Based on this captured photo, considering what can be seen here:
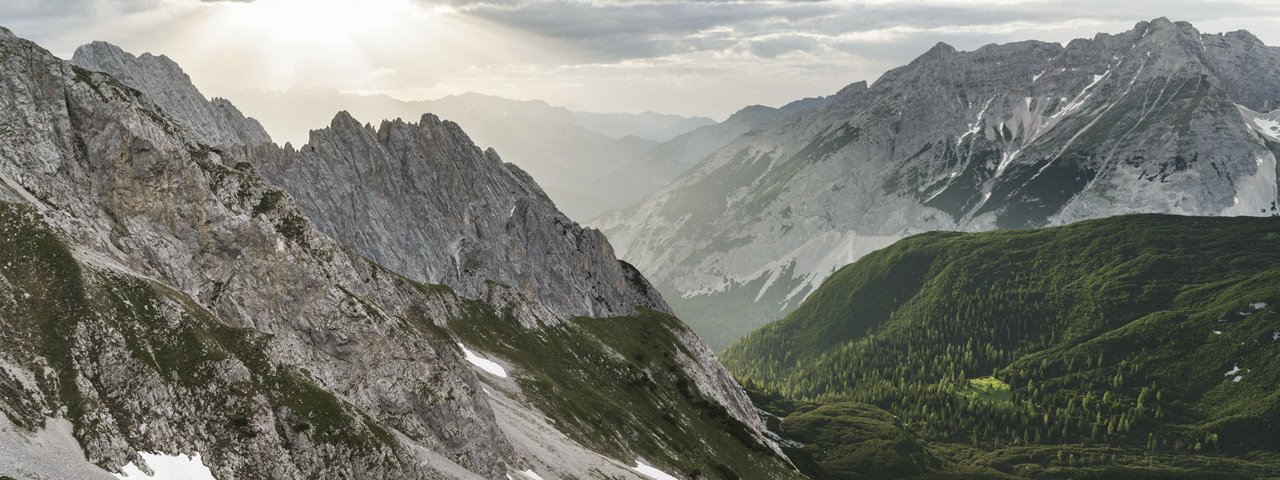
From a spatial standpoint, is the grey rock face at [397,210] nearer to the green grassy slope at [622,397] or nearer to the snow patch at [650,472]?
the green grassy slope at [622,397]

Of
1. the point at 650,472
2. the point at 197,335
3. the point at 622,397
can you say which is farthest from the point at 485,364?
the point at 197,335

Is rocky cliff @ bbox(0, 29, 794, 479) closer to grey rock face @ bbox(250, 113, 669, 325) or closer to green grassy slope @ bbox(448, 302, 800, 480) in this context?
green grassy slope @ bbox(448, 302, 800, 480)

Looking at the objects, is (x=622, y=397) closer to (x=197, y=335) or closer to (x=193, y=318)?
(x=193, y=318)

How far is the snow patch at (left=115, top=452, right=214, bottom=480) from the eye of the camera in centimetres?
6034

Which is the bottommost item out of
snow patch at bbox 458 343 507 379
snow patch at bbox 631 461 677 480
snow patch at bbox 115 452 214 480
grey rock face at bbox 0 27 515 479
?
snow patch at bbox 631 461 677 480

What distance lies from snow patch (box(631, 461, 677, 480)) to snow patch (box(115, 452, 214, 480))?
65.9 metres

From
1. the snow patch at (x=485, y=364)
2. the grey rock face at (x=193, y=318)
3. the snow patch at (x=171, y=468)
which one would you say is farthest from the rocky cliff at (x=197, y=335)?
the snow patch at (x=485, y=364)

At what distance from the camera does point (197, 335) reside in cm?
7075

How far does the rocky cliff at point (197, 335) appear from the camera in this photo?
62562 millimetres

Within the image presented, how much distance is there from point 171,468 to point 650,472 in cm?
7214

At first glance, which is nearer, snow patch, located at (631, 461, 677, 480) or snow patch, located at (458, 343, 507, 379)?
snow patch, located at (631, 461, 677, 480)

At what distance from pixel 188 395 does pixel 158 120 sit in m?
38.5

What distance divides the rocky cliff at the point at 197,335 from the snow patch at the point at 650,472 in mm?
1584

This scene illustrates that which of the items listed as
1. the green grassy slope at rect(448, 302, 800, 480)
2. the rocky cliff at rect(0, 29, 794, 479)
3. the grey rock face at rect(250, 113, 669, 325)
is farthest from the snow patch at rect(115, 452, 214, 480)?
the grey rock face at rect(250, 113, 669, 325)
